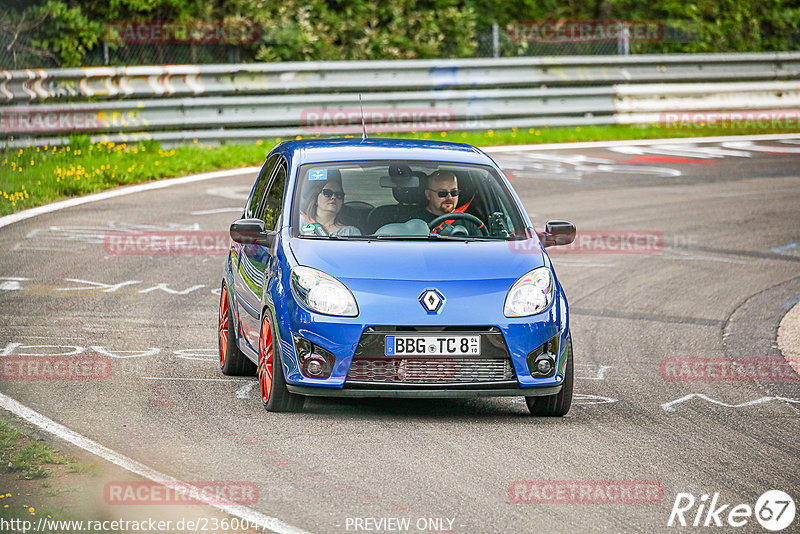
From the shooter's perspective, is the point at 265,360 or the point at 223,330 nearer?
the point at 265,360

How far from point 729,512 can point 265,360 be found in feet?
9.86

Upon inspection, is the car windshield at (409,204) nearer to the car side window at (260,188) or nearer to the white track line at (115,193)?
the car side window at (260,188)

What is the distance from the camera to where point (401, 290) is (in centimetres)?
727

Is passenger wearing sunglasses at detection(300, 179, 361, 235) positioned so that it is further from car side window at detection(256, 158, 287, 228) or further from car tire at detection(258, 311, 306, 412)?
car tire at detection(258, 311, 306, 412)

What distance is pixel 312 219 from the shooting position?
8148 mm

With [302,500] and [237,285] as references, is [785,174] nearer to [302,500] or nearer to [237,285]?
[237,285]

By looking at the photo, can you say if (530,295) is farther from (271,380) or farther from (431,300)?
(271,380)

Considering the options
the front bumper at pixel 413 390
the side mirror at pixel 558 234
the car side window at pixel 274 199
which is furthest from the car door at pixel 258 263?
the side mirror at pixel 558 234

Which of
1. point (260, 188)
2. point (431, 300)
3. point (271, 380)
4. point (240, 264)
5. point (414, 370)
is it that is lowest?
point (271, 380)

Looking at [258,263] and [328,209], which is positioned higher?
[328,209]

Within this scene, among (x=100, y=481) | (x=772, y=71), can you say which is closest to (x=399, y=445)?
(x=100, y=481)

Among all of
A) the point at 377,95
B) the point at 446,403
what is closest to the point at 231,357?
the point at 446,403

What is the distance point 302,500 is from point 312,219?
266 cm

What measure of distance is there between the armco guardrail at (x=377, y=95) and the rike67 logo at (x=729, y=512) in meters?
15.1
